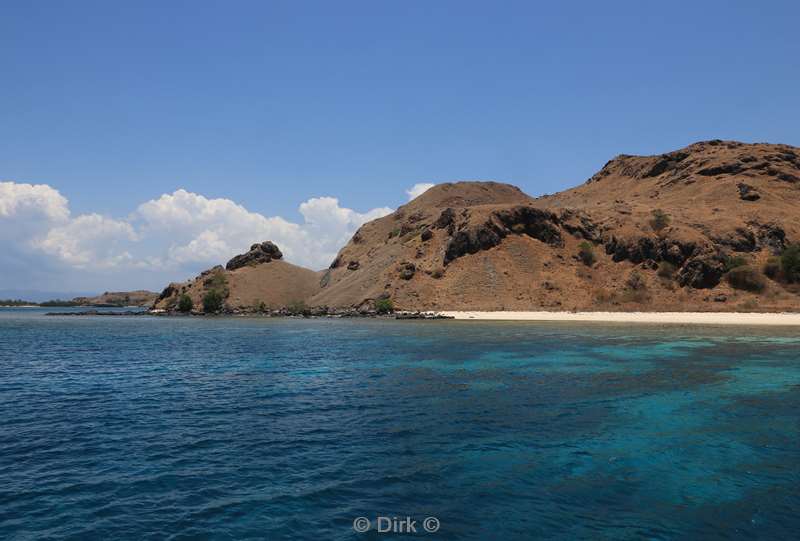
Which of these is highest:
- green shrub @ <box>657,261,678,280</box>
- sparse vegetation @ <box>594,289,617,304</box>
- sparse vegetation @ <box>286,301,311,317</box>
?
green shrub @ <box>657,261,678,280</box>

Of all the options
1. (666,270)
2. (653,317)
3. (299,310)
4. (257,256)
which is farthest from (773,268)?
(257,256)

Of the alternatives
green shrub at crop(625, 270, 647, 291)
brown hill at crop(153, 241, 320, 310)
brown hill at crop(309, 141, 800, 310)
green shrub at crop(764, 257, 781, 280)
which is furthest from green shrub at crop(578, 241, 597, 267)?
brown hill at crop(153, 241, 320, 310)

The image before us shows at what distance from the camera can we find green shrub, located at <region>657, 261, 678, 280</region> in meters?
117

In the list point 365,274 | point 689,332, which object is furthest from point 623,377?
point 365,274

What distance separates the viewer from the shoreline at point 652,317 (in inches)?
3321

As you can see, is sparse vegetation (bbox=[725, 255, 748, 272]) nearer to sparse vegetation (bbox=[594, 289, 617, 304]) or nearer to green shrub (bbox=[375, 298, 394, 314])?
sparse vegetation (bbox=[594, 289, 617, 304])

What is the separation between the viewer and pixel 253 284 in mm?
172375

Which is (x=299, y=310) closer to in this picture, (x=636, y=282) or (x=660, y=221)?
(x=636, y=282)

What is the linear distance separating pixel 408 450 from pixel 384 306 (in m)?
103

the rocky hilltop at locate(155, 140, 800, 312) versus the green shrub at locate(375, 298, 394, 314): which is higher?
the rocky hilltop at locate(155, 140, 800, 312)

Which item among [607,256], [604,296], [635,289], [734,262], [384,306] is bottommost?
[384,306]

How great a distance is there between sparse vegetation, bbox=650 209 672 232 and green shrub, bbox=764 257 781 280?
24.6 m

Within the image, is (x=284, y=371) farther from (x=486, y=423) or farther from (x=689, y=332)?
(x=689, y=332)

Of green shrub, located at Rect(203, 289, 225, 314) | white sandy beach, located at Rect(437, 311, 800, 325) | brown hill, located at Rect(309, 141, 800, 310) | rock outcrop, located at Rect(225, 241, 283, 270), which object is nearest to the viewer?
white sandy beach, located at Rect(437, 311, 800, 325)
